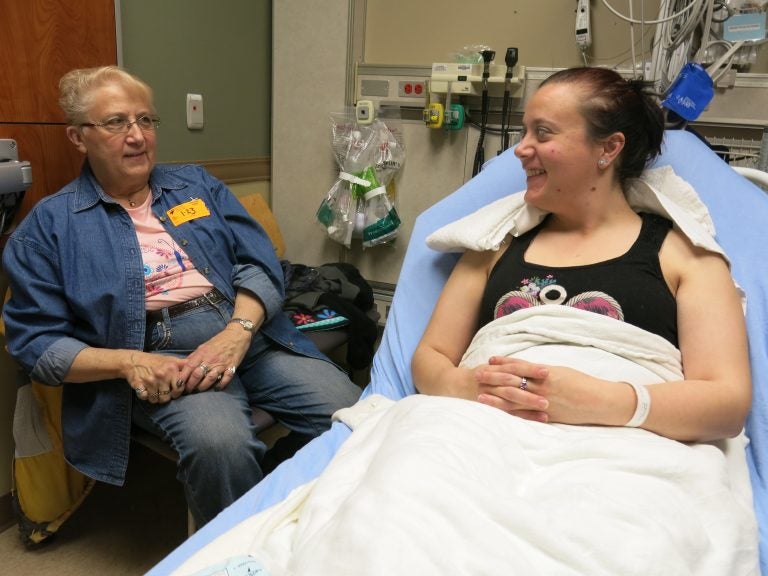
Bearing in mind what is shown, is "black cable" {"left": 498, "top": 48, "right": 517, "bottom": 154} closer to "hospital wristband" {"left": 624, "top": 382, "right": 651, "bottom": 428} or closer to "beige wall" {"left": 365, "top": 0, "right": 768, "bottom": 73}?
"beige wall" {"left": 365, "top": 0, "right": 768, "bottom": 73}

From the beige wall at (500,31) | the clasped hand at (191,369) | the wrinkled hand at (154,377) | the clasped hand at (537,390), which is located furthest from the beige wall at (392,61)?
the clasped hand at (537,390)

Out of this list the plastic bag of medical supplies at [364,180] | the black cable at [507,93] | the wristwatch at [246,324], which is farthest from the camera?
the plastic bag of medical supplies at [364,180]

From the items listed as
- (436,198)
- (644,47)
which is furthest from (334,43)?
(644,47)

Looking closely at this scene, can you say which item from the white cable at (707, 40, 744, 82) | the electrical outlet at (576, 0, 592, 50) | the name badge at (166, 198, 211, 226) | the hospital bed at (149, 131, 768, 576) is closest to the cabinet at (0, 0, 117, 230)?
the name badge at (166, 198, 211, 226)

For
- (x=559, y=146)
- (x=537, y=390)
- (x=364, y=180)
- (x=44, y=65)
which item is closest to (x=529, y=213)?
(x=559, y=146)

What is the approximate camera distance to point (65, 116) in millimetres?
1616

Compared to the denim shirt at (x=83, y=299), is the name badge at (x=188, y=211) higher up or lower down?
higher up

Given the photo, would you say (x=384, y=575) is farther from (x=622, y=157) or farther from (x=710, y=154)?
(x=710, y=154)

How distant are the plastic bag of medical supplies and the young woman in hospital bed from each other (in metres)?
1.06

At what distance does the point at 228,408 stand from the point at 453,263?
678mm

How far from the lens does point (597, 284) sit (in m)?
1.25

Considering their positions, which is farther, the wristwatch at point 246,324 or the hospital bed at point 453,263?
the wristwatch at point 246,324

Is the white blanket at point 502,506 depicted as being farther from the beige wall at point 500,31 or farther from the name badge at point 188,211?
the beige wall at point 500,31

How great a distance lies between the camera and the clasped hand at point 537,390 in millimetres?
1041
